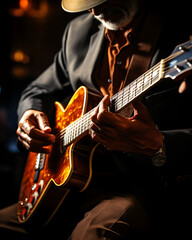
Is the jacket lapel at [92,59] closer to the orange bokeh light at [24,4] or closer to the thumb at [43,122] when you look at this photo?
the thumb at [43,122]

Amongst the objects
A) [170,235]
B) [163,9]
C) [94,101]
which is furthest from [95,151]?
A: [163,9]

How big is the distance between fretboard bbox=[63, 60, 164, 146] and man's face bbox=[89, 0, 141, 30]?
43 centimetres

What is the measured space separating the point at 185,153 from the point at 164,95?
0.86 ft

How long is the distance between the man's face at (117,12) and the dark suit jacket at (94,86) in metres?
0.16

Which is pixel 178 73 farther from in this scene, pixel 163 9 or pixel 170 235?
pixel 170 235

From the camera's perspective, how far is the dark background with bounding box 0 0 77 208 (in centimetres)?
237

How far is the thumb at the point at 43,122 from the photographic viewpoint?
1.28 meters

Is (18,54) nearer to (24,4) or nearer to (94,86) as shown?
(24,4)

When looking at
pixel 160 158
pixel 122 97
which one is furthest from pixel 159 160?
pixel 122 97

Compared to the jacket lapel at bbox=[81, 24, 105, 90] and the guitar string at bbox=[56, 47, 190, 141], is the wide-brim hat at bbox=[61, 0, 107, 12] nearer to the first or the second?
the jacket lapel at bbox=[81, 24, 105, 90]

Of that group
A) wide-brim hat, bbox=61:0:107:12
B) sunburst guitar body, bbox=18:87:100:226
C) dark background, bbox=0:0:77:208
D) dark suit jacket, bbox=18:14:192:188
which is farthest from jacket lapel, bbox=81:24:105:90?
dark background, bbox=0:0:77:208

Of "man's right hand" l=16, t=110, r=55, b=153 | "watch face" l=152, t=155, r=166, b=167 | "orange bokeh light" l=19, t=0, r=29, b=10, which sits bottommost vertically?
"watch face" l=152, t=155, r=166, b=167

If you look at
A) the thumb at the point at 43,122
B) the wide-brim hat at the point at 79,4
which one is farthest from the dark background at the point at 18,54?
the thumb at the point at 43,122

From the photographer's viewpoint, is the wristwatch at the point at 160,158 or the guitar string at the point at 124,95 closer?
the guitar string at the point at 124,95
